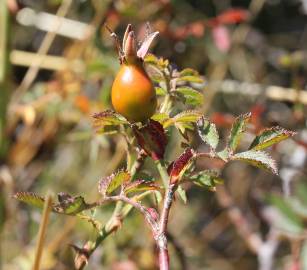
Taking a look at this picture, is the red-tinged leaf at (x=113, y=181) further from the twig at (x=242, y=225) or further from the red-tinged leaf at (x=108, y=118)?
the twig at (x=242, y=225)

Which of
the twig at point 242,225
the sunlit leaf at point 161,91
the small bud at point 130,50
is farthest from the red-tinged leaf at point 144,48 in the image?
the twig at point 242,225

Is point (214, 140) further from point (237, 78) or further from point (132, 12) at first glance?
point (237, 78)

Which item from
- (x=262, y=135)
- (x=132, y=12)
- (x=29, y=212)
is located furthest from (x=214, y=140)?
(x=29, y=212)

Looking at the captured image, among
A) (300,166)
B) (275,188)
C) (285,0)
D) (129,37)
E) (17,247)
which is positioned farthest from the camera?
(285,0)

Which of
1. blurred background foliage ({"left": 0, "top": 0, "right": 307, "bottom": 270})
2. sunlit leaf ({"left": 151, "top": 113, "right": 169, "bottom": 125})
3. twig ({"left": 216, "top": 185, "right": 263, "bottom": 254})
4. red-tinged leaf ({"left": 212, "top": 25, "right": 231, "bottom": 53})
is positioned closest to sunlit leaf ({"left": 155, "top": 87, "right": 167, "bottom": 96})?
sunlit leaf ({"left": 151, "top": 113, "right": 169, "bottom": 125})

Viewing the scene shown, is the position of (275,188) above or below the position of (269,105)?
below

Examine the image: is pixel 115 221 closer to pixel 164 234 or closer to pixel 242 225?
pixel 164 234

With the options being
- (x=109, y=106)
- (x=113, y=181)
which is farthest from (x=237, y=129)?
(x=109, y=106)
